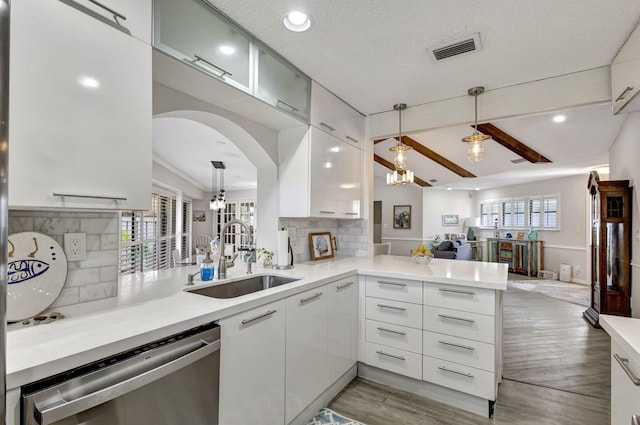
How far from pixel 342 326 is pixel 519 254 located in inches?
291

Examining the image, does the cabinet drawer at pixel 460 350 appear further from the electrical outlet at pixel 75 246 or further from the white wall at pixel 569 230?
the white wall at pixel 569 230

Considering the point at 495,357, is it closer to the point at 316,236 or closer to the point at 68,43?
the point at 316,236

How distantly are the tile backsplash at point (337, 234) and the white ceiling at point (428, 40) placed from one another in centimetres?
122

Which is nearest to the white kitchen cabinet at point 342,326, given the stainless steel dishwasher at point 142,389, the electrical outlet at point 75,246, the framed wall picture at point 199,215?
the stainless steel dishwasher at point 142,389

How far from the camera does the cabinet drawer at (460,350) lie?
6.69 ft

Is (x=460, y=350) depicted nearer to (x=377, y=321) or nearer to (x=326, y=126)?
(x=377, y=321)

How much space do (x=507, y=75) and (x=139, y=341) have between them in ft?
9.58

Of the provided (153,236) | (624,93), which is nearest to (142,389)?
(624,93)

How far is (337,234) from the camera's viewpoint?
11.6 ft

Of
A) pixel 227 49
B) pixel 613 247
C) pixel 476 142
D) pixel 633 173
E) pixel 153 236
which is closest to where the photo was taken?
pixel 227 49

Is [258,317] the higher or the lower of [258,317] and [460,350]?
the higher

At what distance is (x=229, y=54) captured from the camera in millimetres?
1798

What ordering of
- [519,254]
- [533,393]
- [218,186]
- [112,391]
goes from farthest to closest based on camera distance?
1. [218,186]
2. [519,254]
3. [533,393]
4. [112,391]

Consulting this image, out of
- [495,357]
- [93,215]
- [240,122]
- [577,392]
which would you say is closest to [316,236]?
[240,122]
